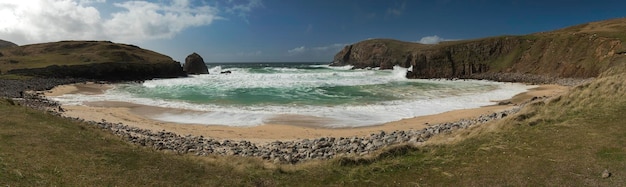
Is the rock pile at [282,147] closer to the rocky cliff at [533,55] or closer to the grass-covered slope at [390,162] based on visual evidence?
the grass-covered slope at [390,162]

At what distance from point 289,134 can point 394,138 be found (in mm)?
6543

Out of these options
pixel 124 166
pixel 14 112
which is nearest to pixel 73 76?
pixel 14 112

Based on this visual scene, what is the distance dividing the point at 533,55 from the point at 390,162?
7322cm

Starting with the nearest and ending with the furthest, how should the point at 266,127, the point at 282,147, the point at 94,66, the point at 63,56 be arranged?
the point at 282,147
the point at 266,127
the point at 94,66
the point at 63,56

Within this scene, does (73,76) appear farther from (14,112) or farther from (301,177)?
(301,177)

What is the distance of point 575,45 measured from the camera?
204ft

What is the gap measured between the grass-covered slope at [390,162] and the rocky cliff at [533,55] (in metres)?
54.1

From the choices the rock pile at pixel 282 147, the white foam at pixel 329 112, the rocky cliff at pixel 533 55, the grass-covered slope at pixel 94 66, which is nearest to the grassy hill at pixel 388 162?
the rock pile at pixel 282 147

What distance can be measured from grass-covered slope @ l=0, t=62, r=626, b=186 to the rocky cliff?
54.1 m

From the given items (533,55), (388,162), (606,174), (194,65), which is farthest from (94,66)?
(533,55)

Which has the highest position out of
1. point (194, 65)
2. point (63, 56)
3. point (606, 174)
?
point (63, 56)

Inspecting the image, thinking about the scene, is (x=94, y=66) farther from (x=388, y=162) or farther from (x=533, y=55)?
(x=533, y=55)

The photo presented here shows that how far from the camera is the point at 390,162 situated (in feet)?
33.4

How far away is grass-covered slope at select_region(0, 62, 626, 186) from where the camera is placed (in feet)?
28.0
